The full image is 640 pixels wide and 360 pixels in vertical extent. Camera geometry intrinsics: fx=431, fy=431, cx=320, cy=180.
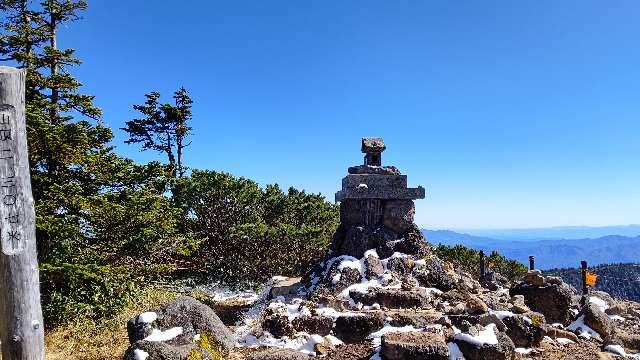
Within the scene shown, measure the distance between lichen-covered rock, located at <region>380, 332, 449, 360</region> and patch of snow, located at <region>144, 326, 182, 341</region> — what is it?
4222 millimetres

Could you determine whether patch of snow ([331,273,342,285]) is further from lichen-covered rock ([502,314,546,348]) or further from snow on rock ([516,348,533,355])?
snow on rock ([516,348,533,355])

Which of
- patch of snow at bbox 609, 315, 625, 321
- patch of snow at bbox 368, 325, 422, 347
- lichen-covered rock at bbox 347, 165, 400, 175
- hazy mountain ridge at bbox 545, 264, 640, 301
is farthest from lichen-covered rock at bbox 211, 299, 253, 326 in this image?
hazy mountain ridge at bbox 545, 264, 640, 301

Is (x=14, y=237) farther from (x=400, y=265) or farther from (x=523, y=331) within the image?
(x=400, y=265)

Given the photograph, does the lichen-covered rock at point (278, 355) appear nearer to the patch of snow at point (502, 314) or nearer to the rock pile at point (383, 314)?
the rock pile at point (383, 314)

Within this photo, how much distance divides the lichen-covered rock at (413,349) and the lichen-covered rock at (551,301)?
5.78 m

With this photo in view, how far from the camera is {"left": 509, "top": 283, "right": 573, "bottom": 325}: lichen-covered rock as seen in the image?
41.7 ft

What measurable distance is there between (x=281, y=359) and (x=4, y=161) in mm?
6189

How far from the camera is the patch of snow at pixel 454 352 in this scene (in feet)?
28.7

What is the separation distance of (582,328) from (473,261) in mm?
25880

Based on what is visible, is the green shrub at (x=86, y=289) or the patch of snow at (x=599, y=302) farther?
the patch of snow at (x=599, y=302)

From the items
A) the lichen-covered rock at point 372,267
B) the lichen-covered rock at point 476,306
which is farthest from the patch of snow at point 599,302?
the lichen-covered rock at point 372,267

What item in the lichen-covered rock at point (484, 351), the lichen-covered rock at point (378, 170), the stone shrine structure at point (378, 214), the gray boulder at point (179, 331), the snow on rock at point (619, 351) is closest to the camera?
the gray boulder at point (179, 331)

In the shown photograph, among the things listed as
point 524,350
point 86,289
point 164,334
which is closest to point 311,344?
point 164,334

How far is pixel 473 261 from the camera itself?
37.1 m
